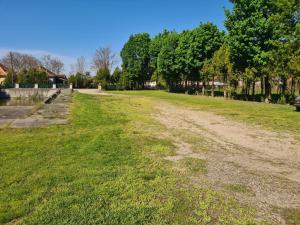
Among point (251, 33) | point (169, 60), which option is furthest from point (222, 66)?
point (169, 60)

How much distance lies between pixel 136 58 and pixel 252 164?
69.7m

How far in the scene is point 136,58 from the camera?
74.4 meters

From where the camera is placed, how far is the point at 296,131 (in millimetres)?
10914

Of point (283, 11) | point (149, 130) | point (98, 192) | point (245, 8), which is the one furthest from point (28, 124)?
point (245, 8)

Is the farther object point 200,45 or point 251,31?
point 200,45

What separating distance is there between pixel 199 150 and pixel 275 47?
2389cm

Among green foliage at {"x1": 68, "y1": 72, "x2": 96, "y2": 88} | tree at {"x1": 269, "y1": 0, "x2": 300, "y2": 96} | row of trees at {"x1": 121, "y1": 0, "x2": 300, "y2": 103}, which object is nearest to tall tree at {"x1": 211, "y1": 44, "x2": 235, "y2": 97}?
row of trees at {"x1": 121, "y1": 0, "x2": 300, "y2": 103}

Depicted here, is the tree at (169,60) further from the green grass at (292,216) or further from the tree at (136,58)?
the green grass at (292,216)

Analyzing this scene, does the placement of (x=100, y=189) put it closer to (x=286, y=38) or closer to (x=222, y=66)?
(x=286, y=38)

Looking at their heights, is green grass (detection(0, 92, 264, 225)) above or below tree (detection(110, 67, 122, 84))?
below

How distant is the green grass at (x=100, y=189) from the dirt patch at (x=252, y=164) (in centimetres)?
38

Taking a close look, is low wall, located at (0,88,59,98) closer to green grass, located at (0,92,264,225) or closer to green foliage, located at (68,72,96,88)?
green foliage, located at (68,72,96,88)

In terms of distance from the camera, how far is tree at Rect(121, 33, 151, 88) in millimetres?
73500

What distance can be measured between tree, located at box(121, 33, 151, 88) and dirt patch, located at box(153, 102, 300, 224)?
6363 cm
